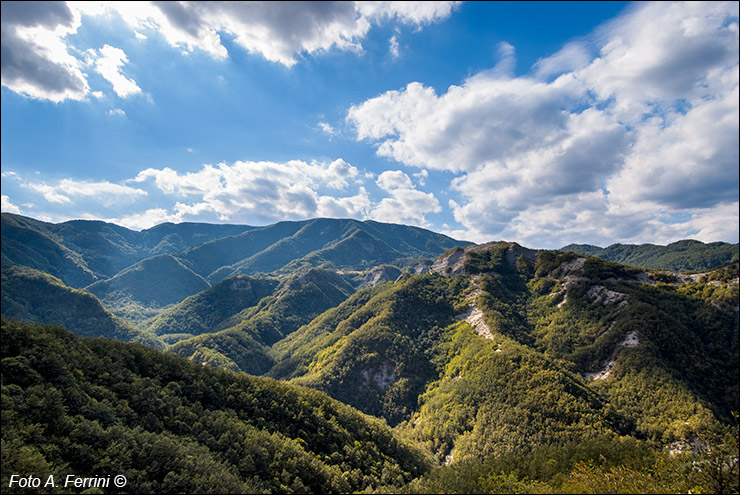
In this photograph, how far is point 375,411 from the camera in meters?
160

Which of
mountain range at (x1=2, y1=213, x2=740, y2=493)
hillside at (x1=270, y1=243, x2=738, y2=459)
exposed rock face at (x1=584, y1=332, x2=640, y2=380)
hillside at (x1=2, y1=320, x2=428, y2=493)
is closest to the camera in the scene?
hillside at (x1=2, y1=320, x2=428, y2=493)

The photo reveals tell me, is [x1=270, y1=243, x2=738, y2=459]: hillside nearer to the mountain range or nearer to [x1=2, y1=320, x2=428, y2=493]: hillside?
the mountain range

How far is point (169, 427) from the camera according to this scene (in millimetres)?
53969

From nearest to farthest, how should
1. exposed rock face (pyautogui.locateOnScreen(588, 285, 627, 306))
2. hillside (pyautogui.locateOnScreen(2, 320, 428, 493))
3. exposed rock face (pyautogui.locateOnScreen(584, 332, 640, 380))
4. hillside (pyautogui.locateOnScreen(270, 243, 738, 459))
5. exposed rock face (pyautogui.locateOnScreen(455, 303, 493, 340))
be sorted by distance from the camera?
hillside (pyautogui.locateOnScreen(2, 320, 428, 493)), hillside (pyautogui.locateOnScreen(270, 243, 738, 459)), exposed rock face (pyautogui.locateOnScreen(584, 332, 640, 380)), exposed rock face (pyautogui.locateOnScreen(588, 285, 627, 306)), exposed rock face (pyautogui.locateOnScreen(455, 303, 493, 340))

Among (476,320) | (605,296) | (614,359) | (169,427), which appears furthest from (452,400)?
(169,427)

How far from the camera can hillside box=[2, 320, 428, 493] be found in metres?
38.0

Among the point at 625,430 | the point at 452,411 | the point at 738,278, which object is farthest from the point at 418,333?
the point at 738,278

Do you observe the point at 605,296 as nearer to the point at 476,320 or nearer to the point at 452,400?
the point at 476,320

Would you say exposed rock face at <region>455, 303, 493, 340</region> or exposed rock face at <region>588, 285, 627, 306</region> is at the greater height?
exposed rock face at <region>588, 285, 627, 306</region>

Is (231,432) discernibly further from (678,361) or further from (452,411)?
(678,361)

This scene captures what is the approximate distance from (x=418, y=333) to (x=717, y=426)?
130597 millimetres

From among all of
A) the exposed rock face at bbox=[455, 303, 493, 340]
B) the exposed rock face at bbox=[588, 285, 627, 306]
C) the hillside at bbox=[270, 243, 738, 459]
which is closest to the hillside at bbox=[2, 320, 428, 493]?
the hillside at bbox=[270, 243, 738, 459]

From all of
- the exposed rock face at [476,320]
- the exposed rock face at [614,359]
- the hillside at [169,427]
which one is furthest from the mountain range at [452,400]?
the exposed rock face at [476,320]

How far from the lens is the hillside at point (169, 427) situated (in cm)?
3800
